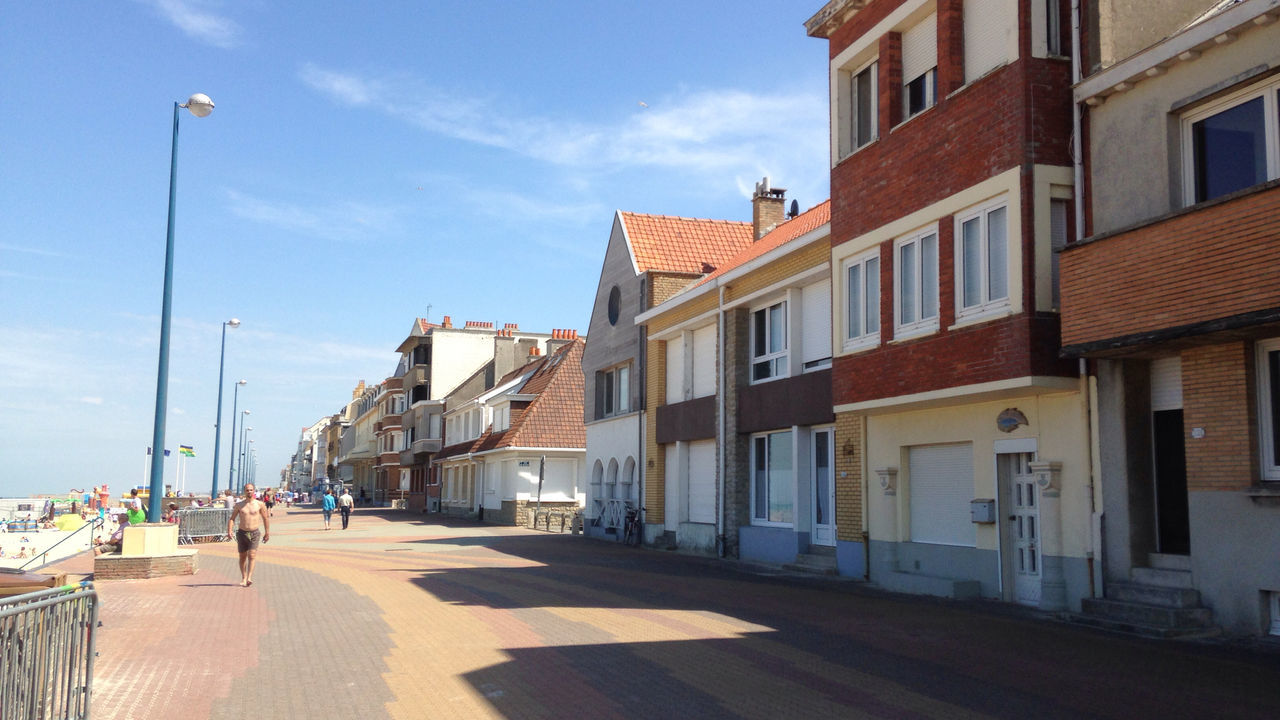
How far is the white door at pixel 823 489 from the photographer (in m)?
20.1

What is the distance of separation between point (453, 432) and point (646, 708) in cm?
5235

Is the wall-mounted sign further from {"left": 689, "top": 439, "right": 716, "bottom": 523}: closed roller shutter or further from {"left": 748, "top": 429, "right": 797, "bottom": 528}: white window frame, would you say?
{"left": 689, "top": 439, "right": 716, "bottom": 523}: closed roller shutter

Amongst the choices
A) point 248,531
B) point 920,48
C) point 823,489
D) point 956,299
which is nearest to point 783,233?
point 823,489

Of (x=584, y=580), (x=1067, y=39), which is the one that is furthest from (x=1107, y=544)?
(x=584, y=580)

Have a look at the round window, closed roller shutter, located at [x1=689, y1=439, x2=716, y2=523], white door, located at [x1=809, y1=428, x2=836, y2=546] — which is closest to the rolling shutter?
white door, located at [x1=809, y1=428, x2=836, y2=546]

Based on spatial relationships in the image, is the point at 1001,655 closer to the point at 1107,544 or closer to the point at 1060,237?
the point at 1107,544

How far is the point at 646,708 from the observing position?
7816 millimetres

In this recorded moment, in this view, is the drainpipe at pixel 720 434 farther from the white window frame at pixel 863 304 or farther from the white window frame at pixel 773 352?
the white window frame at pixel 863 304

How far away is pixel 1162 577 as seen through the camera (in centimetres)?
1188

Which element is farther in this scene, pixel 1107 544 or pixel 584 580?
pixel 584 580

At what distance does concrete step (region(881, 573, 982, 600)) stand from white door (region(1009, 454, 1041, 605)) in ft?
2.35

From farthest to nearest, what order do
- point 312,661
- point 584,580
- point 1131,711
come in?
point 584,580 → point 312,661 → point 1131,711

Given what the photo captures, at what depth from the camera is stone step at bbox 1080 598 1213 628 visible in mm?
11164

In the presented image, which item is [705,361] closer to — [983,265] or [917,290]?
[917,290]
